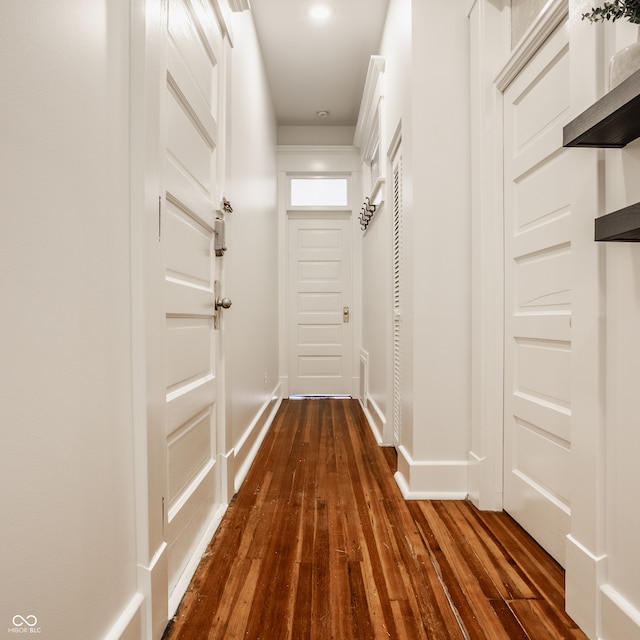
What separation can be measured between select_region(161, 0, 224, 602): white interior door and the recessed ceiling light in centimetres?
133

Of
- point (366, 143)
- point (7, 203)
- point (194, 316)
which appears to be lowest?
point (194, 316)

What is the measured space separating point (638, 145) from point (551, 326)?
2.28 feet

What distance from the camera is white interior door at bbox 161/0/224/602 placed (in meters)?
1.34

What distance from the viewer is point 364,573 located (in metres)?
1.43

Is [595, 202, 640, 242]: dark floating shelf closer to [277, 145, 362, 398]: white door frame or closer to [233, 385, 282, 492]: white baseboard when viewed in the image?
[233, 385, 282, 492]: white baseboard

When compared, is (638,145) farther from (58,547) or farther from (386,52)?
(386,52)

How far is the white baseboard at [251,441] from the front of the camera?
2250mm

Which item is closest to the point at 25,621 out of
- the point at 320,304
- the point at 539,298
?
the point at 539,298

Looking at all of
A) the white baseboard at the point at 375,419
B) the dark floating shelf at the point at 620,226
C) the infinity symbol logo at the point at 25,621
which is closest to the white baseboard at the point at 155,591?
the infinity symbol logo at the point at 25,621

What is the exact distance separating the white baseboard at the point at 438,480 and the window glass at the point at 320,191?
3.45 metres

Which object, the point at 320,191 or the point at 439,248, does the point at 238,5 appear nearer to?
the point at 439,248

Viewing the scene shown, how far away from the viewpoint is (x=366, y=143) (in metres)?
4.20

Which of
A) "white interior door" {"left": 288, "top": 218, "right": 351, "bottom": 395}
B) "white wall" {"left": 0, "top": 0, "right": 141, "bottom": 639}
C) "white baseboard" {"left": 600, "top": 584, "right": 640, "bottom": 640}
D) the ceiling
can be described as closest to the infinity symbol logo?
"white wall" {"left": 0, "top": 0, "right": 141, "bottom": 639}

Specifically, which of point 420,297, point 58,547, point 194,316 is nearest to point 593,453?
point 420,297
